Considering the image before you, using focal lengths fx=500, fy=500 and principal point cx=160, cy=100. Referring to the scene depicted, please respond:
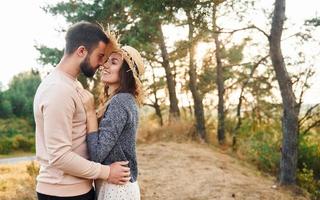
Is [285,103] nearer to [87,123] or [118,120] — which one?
[118,120]

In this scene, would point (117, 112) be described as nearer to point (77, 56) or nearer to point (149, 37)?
point (77, 56)

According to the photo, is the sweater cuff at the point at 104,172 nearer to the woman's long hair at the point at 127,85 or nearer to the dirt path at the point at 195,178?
the woman's long hair at the point at 127,85

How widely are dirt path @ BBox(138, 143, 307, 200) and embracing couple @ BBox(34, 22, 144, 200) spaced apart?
5.28 m

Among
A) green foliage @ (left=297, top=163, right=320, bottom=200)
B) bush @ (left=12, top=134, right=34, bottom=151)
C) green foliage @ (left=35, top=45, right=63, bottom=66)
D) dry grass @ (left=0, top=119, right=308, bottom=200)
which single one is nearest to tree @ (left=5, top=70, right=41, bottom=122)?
bush @ (left=12, top=134, right=34, bottom=151)

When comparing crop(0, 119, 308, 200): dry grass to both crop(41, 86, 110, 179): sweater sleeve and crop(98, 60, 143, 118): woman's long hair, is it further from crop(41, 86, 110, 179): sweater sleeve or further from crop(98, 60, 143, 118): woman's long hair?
crop(41, 86, 110, 179): sweater sleeve

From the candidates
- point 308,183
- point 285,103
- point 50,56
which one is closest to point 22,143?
point 50,56

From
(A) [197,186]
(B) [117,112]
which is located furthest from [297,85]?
(B) [117,112]

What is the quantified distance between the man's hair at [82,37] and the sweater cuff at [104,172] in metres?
0.72

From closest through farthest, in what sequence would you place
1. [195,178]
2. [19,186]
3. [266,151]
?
[19,186] < [195,178] < [266,151]

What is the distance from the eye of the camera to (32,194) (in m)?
7.07

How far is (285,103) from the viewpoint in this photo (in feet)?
31.2

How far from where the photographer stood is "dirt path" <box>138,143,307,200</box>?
8.62 metres

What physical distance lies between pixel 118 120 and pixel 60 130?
0.43 metres

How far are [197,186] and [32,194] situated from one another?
3269 mm
